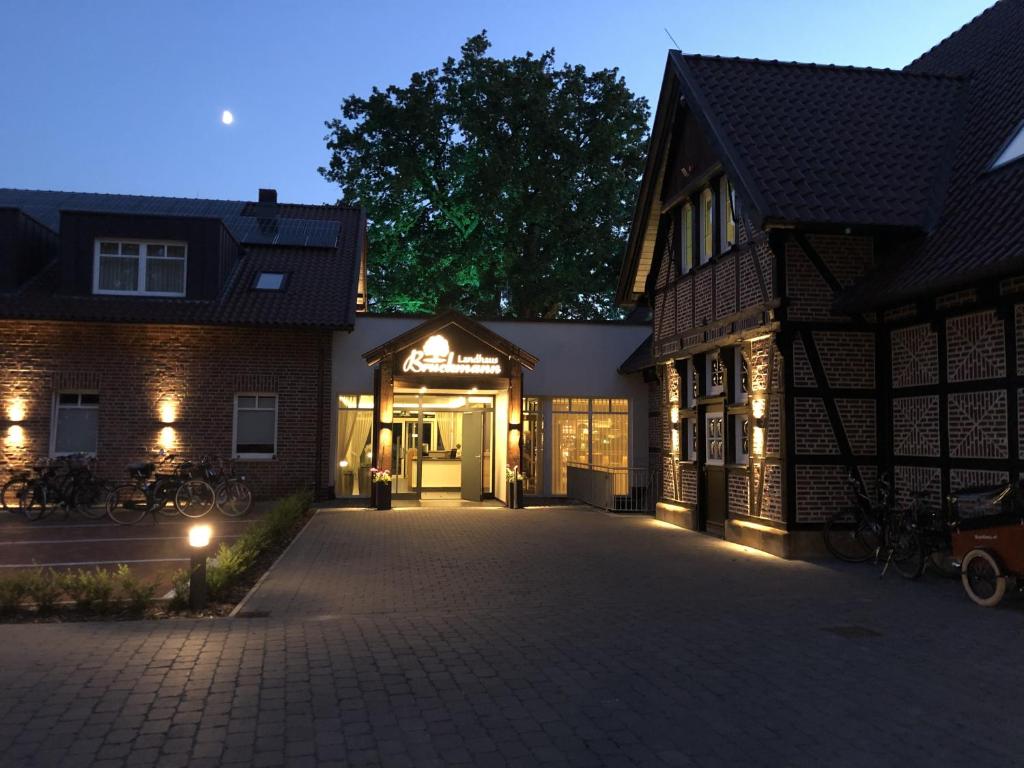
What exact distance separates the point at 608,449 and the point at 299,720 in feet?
54.2

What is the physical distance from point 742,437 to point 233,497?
9777mm

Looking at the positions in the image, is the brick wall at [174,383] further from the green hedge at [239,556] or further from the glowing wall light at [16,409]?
the green hedge at [239,556]

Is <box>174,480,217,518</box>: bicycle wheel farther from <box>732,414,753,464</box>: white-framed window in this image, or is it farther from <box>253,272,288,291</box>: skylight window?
<box>732,414,753,464</box>: white-framed window

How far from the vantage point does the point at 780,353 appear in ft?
35.8

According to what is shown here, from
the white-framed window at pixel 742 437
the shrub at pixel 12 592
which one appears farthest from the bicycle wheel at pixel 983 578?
the shrub at pixel 12 592

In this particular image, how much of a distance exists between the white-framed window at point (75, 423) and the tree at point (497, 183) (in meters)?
14.6

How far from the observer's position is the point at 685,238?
1505cm

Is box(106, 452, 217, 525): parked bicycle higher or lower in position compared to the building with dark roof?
lower

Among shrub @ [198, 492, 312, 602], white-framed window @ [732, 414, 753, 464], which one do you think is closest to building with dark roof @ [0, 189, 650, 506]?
shrub @ [198, 492, 312, 602]

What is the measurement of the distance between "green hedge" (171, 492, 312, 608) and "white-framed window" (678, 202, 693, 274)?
849 cm

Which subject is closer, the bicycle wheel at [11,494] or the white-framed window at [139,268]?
the bicycle wheel at [11,494]

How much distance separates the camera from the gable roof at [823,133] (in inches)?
415

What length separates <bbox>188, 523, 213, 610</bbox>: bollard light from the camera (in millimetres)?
7258

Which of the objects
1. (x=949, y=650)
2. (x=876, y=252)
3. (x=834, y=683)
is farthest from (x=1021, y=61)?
(x=834, y=683)
